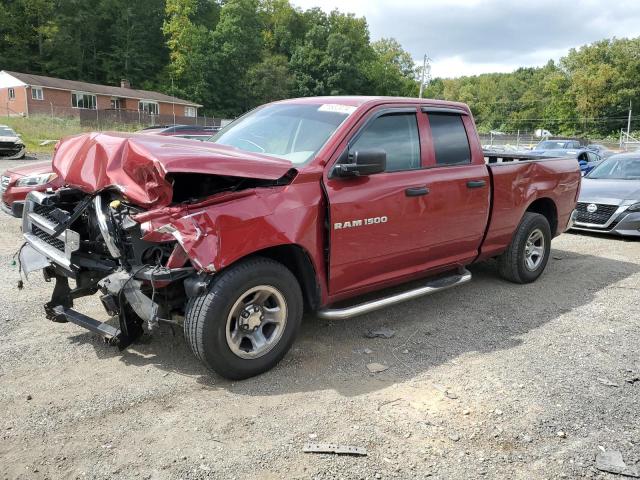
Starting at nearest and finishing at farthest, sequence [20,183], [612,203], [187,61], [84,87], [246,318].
Result: [246,318], [20,183], [612,203], [84,87], [187,61]

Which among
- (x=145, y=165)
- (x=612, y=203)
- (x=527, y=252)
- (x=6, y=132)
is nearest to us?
(x=145, y=165)

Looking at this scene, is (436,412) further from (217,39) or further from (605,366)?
(217,39)

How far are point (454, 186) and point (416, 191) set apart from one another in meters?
0.58

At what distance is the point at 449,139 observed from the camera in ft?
16.3

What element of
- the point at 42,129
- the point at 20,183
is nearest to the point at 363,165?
the point at 20,183

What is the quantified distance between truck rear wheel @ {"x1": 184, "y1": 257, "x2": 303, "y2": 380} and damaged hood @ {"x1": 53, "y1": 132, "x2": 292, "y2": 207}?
24.8 inches

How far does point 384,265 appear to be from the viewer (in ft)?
14.1

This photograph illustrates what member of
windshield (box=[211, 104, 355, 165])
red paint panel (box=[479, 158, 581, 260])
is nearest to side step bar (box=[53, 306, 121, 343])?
windshield (box=[211, 104, 355, 165])

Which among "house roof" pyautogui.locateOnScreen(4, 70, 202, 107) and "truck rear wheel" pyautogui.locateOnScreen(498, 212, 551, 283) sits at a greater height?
"house roof" pyautogui.locateOnScreen(4, 70, 202, 107)

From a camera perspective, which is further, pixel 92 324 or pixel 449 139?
pixel 449 139

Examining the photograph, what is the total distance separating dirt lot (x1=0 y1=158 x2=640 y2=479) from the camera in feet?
9.19

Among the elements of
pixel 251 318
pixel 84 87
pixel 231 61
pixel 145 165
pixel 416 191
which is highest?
pixel 231 61

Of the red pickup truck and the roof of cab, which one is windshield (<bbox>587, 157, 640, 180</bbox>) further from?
the roof of cab

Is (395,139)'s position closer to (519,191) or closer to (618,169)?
(519,191)
